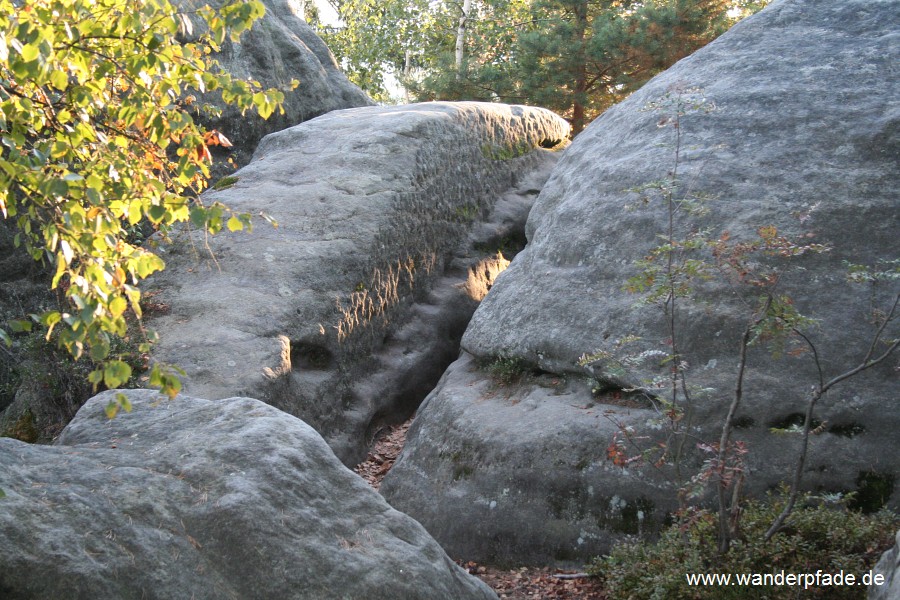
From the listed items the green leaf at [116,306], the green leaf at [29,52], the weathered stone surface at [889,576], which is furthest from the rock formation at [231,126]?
the weathered stone surface at [889,576]

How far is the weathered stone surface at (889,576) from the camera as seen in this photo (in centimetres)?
399

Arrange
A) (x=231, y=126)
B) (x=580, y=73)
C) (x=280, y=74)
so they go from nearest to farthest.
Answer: (x=231, y=126) < (x=280, y=74) < (x=580, y=73)

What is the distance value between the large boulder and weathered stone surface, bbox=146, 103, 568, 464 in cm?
107

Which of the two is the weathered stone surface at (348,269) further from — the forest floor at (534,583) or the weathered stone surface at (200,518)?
the weathered stone surface at (200,518)

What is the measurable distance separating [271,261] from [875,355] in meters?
5.50

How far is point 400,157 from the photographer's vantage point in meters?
10.0

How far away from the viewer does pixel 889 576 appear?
13.7 ft

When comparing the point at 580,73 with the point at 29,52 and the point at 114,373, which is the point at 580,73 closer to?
the point at 29,52

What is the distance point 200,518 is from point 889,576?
342 cm

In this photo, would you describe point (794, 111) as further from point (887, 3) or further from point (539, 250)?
point (539, 250)

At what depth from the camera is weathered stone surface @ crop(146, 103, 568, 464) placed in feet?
25.8

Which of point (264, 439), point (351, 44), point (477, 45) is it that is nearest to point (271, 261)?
point (264, 439)

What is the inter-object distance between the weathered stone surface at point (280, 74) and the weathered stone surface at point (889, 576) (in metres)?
9.93

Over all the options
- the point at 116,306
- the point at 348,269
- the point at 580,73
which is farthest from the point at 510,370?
the point at 580,73
